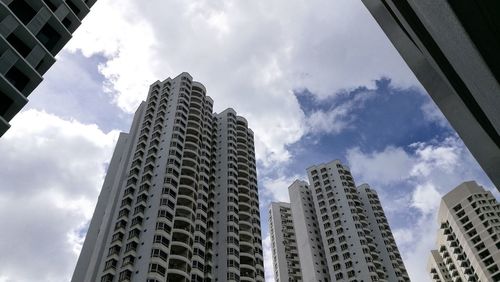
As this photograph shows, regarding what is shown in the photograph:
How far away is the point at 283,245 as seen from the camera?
102m

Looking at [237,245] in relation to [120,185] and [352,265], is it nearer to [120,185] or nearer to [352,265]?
[120,185]

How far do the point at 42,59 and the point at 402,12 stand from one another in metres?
25.2

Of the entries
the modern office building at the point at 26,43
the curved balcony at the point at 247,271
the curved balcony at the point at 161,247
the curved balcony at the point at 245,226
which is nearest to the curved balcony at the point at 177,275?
the curved balcony at the point at 161,247

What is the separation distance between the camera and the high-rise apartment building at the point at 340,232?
7681cm

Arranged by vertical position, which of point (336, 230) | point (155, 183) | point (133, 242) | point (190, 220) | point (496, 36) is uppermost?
point (336, 230)

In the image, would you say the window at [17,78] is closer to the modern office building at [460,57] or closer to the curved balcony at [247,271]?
the modern office building at [460,57]

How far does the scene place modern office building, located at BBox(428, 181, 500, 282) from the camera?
76938 millimetres

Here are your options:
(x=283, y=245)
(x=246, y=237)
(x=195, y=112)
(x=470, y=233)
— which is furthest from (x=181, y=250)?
(x=470, y=233)

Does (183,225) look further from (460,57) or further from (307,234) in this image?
(460,57)

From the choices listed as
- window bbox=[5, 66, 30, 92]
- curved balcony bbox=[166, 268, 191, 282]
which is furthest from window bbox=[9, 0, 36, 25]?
curved balcony bbox=[166, 268, 191, 282]

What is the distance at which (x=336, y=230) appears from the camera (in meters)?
82.9

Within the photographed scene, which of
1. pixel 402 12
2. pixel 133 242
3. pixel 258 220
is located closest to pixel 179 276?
pixel 133 242

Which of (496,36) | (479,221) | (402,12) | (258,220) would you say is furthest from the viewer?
(479,221)

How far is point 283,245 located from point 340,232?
23689 mm
